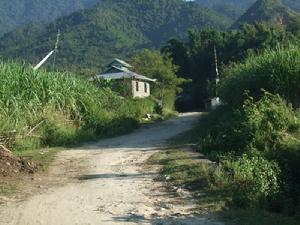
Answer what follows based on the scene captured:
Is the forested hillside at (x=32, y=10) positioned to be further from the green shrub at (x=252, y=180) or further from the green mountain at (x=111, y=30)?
the green shrub at (x=252, y=180)

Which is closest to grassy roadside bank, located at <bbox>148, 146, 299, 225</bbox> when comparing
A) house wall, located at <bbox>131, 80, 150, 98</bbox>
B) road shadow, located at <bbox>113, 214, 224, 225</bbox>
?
road shadow, located at <bbox>113, 214, 224, 225</bbox>

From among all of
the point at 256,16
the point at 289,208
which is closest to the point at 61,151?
the point at 289,208

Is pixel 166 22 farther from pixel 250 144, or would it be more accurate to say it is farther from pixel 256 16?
pixel 250 144

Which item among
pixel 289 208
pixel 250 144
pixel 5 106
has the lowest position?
pixel 289 208

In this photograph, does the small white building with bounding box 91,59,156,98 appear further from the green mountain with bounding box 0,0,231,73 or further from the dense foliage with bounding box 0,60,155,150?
the green mountain with bounding box 0,0,231,73

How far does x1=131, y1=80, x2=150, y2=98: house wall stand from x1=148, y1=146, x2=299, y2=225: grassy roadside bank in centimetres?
2625

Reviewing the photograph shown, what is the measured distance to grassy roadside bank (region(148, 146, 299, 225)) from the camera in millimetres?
7812

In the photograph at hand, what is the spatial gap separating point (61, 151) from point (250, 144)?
18.8 ft

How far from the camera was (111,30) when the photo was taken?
9488cm

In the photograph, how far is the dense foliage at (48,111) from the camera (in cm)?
1508

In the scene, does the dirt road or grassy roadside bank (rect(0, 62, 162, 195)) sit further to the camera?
grassy roadside bank (rect(0, 62, 162, 195))

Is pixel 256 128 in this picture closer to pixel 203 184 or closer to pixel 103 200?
pixel 203 184

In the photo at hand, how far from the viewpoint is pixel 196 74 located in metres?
54.1

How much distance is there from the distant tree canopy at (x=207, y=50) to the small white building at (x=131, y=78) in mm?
7044
